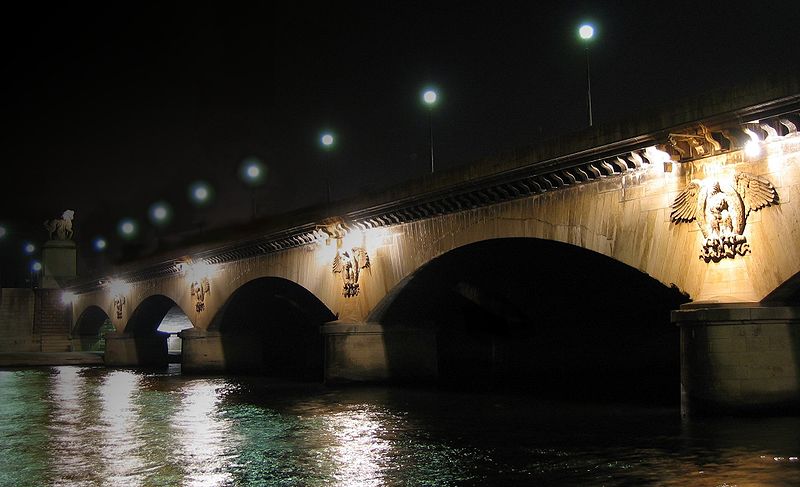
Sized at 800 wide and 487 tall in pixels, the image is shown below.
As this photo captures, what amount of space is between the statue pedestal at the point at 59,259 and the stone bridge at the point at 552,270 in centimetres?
2484

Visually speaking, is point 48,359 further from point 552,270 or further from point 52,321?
point 552,270

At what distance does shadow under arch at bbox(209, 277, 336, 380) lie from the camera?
43.7m

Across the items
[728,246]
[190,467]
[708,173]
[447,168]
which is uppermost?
[447,168]

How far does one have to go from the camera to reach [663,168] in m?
19.7

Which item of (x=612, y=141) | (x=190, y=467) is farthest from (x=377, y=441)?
(x=612, y=141)

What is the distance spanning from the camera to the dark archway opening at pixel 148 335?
58150 millimetres

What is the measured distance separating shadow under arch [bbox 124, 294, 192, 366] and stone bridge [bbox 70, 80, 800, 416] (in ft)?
4.12

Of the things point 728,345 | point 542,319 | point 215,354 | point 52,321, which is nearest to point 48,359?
point 52,321

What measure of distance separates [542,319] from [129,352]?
3081cm

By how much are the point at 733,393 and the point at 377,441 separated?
6765mm

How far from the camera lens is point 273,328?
51562mm

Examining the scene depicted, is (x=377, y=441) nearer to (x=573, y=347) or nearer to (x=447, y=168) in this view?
(x=447, y=168)

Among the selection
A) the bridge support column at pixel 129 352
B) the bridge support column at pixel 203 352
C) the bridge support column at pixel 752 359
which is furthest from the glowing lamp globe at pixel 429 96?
the bridge support column at pixel 129 352

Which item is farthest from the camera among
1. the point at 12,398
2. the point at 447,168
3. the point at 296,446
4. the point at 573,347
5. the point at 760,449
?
the point at 573,347
